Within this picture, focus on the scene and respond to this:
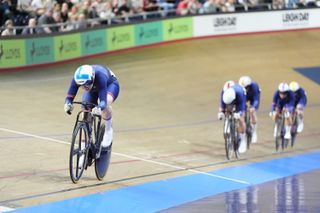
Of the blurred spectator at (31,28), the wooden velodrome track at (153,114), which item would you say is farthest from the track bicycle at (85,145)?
the blurred spectator at (31,28)

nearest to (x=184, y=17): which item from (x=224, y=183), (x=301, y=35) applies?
(x=301, y=35)

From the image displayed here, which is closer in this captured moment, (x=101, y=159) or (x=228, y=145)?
(x=101, y=159)

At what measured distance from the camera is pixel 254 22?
27.2 meters

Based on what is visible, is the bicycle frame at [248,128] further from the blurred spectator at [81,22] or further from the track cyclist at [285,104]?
the blurred spectator at [81,22]

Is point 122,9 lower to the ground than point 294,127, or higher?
higher

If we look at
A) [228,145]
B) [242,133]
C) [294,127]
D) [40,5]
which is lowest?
[294,127]

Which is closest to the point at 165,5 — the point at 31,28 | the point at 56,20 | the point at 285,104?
the point at 56,20

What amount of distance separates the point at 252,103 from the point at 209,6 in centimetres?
1177

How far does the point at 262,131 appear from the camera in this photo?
16.2 metres

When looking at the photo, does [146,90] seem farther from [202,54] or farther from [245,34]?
[245,34]

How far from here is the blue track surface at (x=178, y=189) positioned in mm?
8703

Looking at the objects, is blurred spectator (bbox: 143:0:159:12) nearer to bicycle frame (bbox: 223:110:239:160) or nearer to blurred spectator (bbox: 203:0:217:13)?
blurred spectator (bbox: 203:0:217:13)

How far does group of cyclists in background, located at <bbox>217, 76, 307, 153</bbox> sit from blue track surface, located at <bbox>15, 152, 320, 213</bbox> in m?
0.84

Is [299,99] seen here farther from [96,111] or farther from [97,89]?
[96,111]
